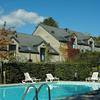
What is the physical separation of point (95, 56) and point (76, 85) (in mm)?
20667

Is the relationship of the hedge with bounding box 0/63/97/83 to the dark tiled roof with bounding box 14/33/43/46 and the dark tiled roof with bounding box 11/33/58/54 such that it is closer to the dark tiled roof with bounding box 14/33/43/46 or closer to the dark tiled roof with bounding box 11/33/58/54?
the dark tiled roof with bounding box 11/33/58/54

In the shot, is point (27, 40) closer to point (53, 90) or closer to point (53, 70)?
point (53, 70)

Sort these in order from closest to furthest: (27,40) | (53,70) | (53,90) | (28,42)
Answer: (53,90) < (53,70) < (28,42) < (27,40)

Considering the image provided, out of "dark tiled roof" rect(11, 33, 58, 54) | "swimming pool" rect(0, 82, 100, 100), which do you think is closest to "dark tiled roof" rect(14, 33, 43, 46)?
"dark tiled roof" rect(11, 33, 58, 54)

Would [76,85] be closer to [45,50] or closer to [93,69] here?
[93,69]

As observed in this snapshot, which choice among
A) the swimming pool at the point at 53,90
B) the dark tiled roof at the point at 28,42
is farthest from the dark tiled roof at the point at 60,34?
the swimming pool at the point at 53,90

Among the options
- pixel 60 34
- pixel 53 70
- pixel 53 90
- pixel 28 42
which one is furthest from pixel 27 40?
pixel 53 90

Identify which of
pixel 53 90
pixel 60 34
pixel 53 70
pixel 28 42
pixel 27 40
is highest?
pixel 60 34

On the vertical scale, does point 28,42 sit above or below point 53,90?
above

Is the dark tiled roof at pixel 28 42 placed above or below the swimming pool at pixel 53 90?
above

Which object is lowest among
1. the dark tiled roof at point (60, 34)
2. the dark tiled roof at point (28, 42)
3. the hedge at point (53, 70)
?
the hedge at point (53, 70)

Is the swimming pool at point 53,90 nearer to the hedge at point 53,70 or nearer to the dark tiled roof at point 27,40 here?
the hedge at point 53,70

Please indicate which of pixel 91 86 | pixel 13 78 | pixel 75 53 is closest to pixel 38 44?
pixel 75 53

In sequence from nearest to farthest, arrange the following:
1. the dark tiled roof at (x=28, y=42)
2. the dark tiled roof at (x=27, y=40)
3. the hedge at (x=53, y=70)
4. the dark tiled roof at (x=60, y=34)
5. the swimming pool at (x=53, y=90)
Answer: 1. the swimming pool at (x=53, y=90)
2. the hedge at (x=53, y=70)
3. the dark tiled roof at (x=28, y=42)
4. the dark tiled roof at (x=27, y=40)
5. the dark tiled roof at (x=60, y=34)
